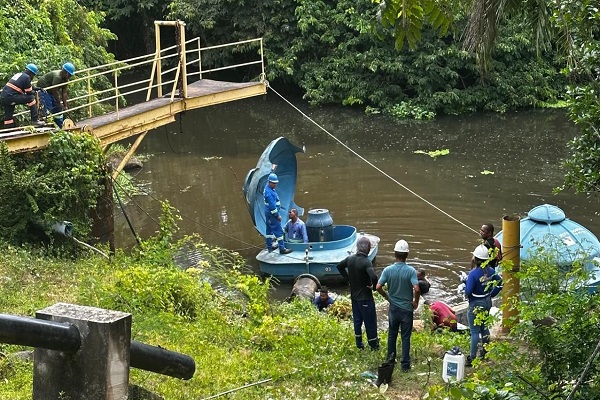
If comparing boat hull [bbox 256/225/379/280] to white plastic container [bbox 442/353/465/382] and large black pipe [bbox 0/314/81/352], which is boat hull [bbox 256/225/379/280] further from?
large black pipe [bbox 0/314/81/352]

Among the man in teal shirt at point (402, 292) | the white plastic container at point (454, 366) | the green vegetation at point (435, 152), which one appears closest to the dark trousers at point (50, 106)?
the man in teal shirt at point (402, 292)

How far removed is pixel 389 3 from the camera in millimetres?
6383

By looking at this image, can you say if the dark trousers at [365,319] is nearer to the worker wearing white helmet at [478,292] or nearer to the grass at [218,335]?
the grass at [218,335]

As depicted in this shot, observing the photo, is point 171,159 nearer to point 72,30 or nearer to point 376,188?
point 72,30

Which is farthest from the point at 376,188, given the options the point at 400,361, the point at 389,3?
the point at 389,3

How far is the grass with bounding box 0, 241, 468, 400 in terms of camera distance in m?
7.14

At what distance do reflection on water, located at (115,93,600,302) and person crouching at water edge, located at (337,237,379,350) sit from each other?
16.2 feet

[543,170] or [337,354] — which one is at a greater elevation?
[337,354]

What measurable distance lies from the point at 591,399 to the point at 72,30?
1874 cm

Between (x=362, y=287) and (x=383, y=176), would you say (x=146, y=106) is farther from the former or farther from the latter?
(x=383, y=176)

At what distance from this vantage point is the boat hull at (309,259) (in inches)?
562

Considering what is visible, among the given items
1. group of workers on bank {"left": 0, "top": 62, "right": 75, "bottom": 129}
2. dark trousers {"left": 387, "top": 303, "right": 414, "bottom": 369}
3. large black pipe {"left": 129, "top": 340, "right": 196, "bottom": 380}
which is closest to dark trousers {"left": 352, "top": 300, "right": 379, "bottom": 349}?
dark trousers {"left": 387, "top": 303, "right": 414, "bottom": 369}

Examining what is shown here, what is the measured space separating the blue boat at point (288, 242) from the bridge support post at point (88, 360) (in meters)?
9.89

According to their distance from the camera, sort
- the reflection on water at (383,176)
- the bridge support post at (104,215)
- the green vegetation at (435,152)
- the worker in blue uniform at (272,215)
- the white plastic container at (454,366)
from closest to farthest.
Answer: the white plastic container at (454,366), the bridge support post at (104,215), the worker in blue uniform at (272,215), the reflection on water at (383,176), the green vegetation at (435,152)
